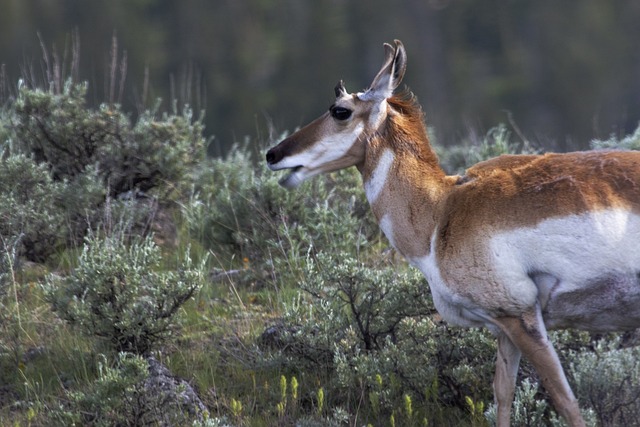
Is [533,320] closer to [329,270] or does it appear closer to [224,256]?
[329,270]

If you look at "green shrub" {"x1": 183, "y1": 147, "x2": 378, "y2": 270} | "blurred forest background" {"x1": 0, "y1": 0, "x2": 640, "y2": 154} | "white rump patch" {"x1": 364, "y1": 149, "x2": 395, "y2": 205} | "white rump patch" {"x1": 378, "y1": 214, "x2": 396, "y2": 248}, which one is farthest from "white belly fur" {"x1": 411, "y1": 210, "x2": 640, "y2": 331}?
"blurred forest background" {"x1": 0, "y1": 0, "x2": 640, "y2": 154}

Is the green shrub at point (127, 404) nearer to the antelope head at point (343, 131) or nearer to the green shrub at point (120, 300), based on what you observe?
the green shrub at point (120, 300)

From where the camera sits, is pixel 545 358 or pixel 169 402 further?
pixel 169 402

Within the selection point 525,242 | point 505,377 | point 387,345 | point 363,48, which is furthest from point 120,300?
point 363,48

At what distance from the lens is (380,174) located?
5.73m

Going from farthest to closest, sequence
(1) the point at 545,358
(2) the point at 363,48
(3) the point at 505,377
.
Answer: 1. (2) the point at 363,48
2. (3) the point at 505,377
3. (1) the point at 545,358

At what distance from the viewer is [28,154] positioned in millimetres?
8648

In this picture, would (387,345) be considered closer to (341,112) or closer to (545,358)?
(545,358)

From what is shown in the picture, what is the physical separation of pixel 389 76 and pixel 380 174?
51 cm

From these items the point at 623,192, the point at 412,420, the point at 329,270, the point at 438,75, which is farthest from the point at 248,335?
the point at 438,75

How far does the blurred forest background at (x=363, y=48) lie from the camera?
29.4 meters

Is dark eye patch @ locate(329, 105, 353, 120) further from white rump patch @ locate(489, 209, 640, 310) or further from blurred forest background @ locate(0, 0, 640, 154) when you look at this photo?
blurred forest background @ locate(0, 0, 640, 154)

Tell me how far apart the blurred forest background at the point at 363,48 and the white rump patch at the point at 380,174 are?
19.5m

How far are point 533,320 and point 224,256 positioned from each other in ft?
11.4
